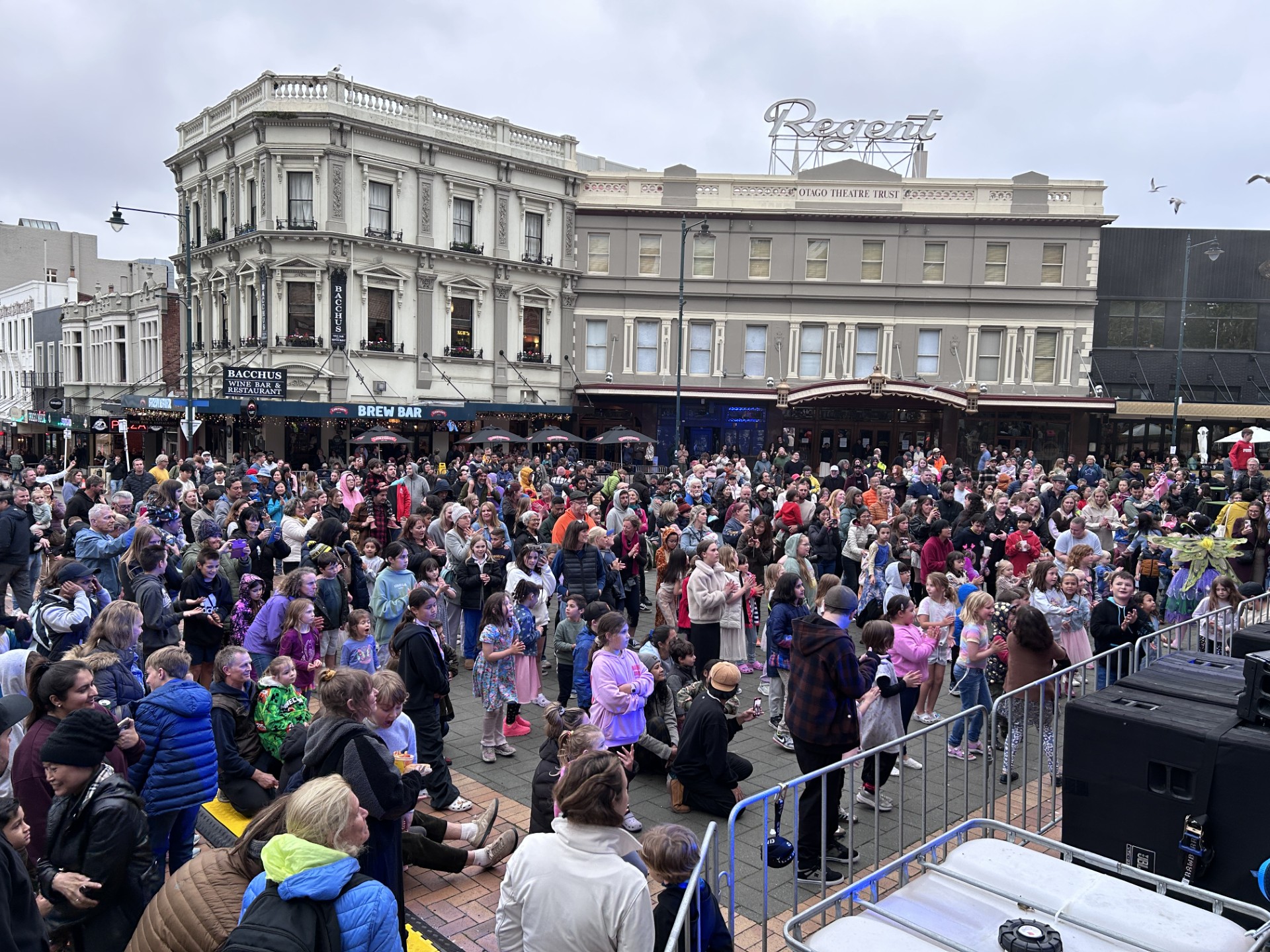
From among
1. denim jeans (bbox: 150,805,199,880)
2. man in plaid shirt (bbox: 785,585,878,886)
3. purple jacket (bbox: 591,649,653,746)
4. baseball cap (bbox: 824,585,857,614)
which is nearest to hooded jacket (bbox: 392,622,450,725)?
purple jacket (bbox: 591,649,653,746)

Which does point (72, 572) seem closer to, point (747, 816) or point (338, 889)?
point (338, 889)

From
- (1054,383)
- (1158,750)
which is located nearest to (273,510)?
(1158,750)

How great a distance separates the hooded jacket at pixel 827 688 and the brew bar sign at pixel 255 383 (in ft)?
80.9

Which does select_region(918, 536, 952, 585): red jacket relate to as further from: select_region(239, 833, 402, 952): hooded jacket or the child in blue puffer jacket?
select_region(239, 833, 402, 952): hooded jacket

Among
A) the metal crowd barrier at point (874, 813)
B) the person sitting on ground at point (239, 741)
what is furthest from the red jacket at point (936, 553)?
the person sitting on ground at point (239, 741)

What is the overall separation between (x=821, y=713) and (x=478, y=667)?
3389 millimetres

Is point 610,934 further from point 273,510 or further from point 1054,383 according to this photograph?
point 1054,383

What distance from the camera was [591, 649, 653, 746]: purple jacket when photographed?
6.65 metres

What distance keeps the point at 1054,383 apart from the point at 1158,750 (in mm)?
32142

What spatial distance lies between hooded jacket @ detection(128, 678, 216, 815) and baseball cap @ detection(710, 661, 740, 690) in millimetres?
3509

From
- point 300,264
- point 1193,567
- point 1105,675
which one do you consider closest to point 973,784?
point 1105,675

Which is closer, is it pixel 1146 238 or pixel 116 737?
pixel 116 737

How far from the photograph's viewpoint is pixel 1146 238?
35.2 m

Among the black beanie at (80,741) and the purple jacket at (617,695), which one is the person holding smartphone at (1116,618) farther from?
the black beanie at (80,741)
